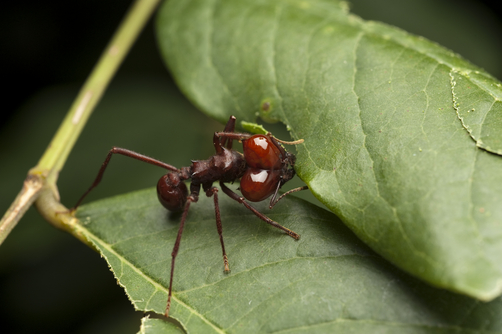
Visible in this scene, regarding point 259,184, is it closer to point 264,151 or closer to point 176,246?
point 264,151

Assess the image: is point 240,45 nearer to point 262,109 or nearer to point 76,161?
point 262,109

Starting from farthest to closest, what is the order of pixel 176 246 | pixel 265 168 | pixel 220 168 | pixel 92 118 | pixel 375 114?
pixel 92 118
pixel 220 168
pixel 265 168
pixel 176 246
pixel 375 114

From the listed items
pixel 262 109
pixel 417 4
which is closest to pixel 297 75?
pixel 262 109

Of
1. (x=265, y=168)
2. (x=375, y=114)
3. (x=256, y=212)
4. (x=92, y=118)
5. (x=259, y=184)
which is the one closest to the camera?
(x=375, y=114)

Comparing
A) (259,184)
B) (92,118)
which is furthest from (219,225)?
(92,118)

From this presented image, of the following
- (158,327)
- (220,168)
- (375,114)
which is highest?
(375,114)

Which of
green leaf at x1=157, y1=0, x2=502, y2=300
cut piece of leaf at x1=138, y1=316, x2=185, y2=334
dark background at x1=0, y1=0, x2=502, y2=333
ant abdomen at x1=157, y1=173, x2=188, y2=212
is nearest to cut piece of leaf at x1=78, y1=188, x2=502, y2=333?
cut piece of leaf at x1=138, y1=316, x2=185, y2=334

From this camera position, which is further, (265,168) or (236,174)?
(236,174)
